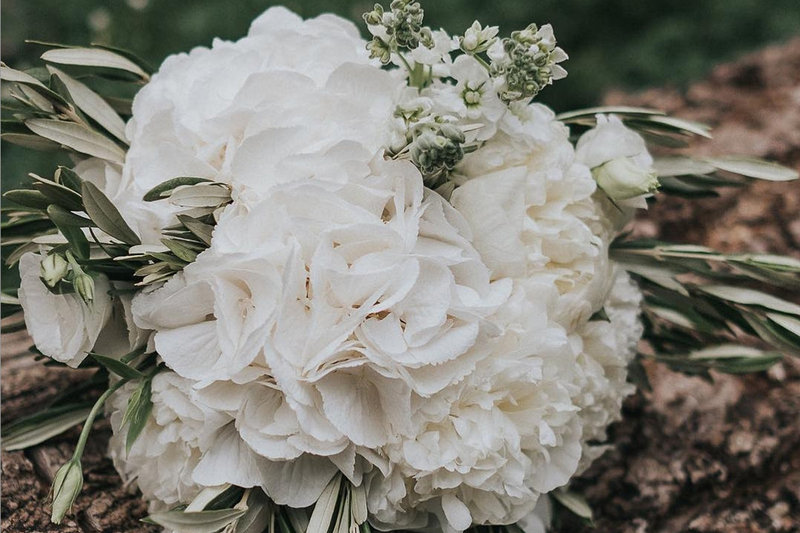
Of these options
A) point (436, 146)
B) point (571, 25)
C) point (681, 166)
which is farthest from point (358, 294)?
point (571, 25)

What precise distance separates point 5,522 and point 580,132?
0.77 meters

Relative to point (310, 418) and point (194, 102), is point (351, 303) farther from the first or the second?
point (194, 102)

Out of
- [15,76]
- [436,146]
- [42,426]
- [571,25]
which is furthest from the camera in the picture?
[571,25]

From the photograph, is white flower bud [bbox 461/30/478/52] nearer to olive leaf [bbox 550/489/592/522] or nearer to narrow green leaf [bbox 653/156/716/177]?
narrow green leaf [bbox 653/156/716/177]

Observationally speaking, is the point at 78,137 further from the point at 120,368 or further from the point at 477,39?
the point at 477,39

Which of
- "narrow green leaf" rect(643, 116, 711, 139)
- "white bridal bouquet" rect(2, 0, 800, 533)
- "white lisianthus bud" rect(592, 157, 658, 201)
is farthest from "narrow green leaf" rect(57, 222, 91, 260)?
"narrow green leaf" rect(643, 116, 711, 139)

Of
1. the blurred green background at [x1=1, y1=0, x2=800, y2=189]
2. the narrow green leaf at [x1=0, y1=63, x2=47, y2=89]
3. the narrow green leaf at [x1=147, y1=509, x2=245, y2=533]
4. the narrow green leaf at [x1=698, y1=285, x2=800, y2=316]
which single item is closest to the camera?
the narrow green leaf at [x1=147, y1=509, x2=245, y2=533]

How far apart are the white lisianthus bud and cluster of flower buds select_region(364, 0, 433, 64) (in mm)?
235

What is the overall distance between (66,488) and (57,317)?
151 mm

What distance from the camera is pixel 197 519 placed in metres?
0.65

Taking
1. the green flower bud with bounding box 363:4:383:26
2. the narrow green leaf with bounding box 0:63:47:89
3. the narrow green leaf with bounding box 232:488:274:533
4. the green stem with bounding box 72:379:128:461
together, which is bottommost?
the narrow green leaf with bounding box 232:488:274:533

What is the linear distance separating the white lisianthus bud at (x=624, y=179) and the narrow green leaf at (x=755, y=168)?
6.0 inches

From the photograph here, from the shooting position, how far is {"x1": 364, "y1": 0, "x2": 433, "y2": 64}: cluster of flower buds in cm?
65

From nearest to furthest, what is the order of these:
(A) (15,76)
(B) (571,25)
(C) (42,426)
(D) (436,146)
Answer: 1. (D) (436,146)
2. (A) (15,76)
3. (C) (42,426)
4. (B) (571,25)
